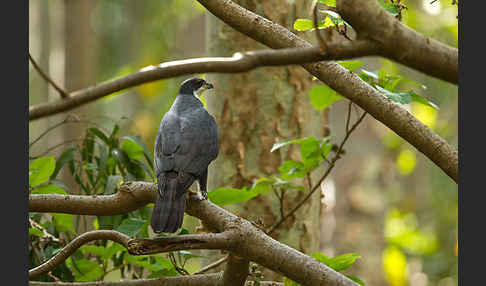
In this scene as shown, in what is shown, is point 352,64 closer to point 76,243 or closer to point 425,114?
point 76,243

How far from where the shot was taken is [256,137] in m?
2.72

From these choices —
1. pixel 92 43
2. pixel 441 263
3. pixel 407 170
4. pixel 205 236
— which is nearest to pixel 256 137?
pixel 205 236

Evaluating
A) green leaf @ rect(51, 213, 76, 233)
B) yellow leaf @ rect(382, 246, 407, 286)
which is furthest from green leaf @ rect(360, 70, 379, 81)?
yellow leaf @ rect(382, 246, 407, 286)

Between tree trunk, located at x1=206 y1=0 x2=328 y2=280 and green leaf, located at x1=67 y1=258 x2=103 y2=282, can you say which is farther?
tree trunk, located at x1=206 y1=0 x2=328 y2=280

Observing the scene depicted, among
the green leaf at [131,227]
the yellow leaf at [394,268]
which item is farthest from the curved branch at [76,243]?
the yellow leaf at [394,268]

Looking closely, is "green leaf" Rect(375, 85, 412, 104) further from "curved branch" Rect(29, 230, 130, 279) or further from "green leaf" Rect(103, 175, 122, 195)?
"green leaf" Rect(103, 175, 122, 195)

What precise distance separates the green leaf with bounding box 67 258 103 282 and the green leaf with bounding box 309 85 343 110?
0.98m

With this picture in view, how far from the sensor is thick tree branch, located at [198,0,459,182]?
143 centimetres

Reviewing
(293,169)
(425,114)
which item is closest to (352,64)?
(293,169)

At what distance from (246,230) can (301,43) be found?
1.77 feet

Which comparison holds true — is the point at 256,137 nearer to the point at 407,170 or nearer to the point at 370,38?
the point at 370,38

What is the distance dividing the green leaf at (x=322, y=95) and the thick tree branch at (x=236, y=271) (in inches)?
27.5

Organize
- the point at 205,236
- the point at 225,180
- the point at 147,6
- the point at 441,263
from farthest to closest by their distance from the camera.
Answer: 1. the point at 147,6
2. the point at 441,263
3. the point at 225,180
4. the point at 205,236

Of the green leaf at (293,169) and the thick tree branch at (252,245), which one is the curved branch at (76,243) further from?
the green leaf at (293,169)
